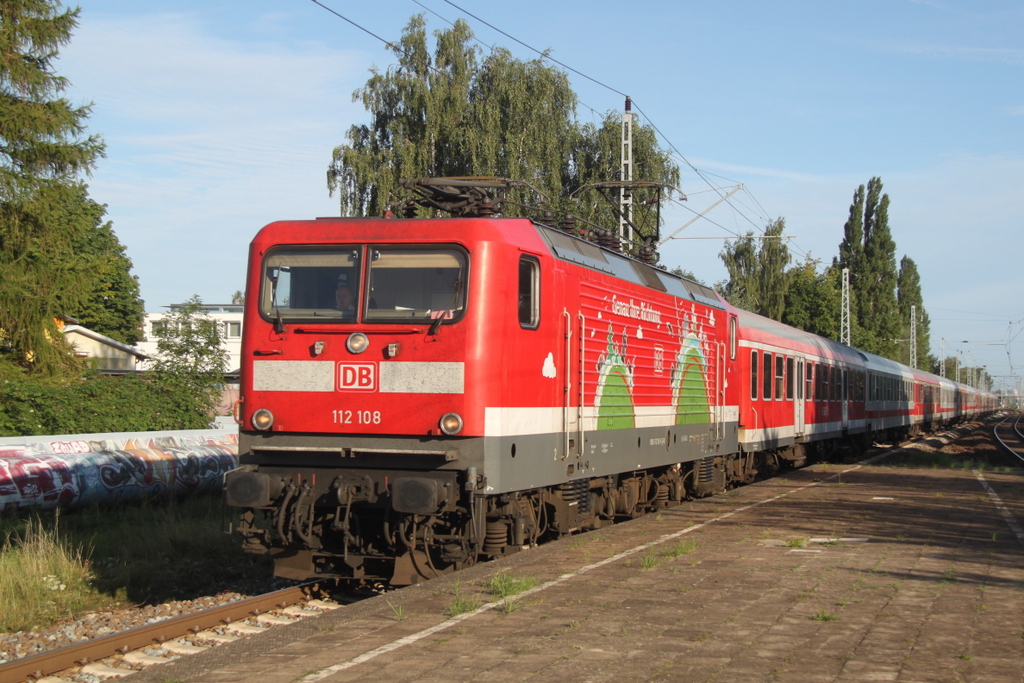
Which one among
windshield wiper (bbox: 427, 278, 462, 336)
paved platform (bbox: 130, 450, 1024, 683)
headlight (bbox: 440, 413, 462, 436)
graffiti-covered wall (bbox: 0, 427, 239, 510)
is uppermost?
windshield wiper (bbox: 427, 278, 462, 336)

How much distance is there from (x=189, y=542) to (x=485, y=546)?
4449 mm

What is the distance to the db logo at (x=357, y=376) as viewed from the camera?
867 centimetres

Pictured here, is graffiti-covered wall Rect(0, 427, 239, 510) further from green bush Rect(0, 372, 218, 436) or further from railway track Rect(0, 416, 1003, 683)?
railway track Rect(0, 416, 1003, 683)

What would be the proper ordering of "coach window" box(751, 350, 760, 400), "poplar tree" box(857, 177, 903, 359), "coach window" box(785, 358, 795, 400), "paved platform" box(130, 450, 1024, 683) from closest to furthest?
"paved platform" box(130, 450, 1024, 683) < "coach window" box(751, 350, 760, 400) < "coach window" box(785, 358, 795, 400) < "poplar tree" box(857, 177, 903, 359)

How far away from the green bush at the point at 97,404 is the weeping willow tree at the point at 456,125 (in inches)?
388

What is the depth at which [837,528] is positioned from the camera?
11.6 meters

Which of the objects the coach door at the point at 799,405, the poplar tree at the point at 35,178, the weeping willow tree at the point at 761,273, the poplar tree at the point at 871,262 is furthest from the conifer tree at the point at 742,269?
the poplar tree at the point at 35,178

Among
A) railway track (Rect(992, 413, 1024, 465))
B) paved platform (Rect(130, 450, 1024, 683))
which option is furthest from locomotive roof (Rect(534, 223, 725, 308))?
railway track (Rect(992, 413, 1024, 465))

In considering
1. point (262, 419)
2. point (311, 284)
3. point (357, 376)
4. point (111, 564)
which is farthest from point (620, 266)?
point (111, 564)

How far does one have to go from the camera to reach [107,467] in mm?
14836

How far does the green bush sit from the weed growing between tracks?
7405 millimetres

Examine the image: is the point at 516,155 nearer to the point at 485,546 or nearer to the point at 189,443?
the point at 189,443

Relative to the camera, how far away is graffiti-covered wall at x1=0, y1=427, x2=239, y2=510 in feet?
44.8

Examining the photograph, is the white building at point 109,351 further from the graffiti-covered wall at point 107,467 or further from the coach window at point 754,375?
the coach window at point 754,375
